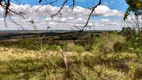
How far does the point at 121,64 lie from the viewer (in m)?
11.4

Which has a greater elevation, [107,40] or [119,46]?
[107,40]

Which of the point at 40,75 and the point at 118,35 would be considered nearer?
the point at 40,75

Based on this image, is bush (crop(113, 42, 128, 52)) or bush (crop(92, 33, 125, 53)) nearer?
bush (crop(113, 42, 128, 52))

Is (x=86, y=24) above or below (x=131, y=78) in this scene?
above

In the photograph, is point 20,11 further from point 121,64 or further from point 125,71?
point 121,64

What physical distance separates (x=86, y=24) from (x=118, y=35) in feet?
58.2

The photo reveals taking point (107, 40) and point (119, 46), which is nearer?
point (119, 46)

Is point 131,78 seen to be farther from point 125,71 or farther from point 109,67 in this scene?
point 109,67

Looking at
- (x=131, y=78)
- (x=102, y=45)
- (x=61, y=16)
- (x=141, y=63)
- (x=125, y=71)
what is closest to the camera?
(x=61, y=16)

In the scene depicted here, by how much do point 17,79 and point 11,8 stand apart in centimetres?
202

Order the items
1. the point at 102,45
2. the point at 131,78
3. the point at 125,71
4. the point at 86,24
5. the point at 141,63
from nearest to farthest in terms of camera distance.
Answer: the point at 86,24 → the point at 131,78 → the point at 125,71 → the point at 141,63 → the point at 102,45

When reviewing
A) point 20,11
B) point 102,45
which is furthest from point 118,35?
point 20,11

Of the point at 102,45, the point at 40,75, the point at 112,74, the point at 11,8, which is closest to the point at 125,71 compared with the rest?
the point at 112,74

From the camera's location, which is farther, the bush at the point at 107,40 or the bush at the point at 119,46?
the bush at the point at 107,40
